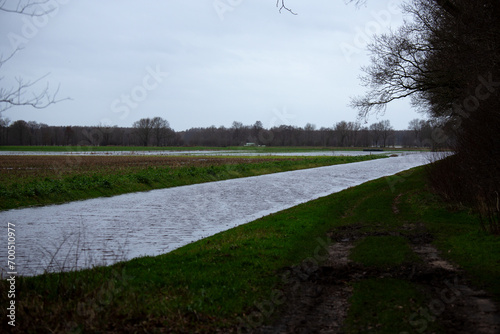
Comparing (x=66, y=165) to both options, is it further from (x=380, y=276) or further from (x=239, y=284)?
(x=380, y=276)

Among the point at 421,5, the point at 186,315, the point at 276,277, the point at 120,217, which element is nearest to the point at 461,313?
the point at 276,277

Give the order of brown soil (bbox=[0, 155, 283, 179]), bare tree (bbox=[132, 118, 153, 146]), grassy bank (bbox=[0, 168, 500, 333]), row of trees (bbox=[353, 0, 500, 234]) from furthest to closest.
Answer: bare tree (bbox=[132, 118, 153, 146])
brown soil (bbox=[0, 155, 283, 179])
row of trees (bbox=[353, 0, 500, 234])
grassy bank (bbox=[0, 168, 500, 333])

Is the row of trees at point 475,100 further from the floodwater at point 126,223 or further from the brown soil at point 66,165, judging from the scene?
the brown soil at point 66,165

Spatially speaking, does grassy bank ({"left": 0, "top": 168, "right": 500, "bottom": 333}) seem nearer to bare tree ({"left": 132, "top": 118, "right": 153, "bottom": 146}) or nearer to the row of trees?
the row of trees

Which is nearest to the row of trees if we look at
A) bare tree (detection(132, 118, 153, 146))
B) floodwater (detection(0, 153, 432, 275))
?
floodwater (detection(0, 153, 432, 275))

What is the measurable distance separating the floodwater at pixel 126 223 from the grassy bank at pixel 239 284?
0.76 metres

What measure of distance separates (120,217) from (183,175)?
782 inches

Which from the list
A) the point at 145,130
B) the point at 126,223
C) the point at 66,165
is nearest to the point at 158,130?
the point at 145,130

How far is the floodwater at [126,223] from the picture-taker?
12.5 metres

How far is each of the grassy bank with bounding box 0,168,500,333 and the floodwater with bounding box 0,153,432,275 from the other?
76cm

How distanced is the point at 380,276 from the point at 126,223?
11.9 m

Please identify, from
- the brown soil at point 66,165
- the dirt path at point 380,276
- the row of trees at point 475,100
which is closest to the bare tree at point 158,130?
the brown soil at point 66,165

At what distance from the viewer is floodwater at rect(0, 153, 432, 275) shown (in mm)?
12453

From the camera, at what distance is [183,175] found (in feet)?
131
